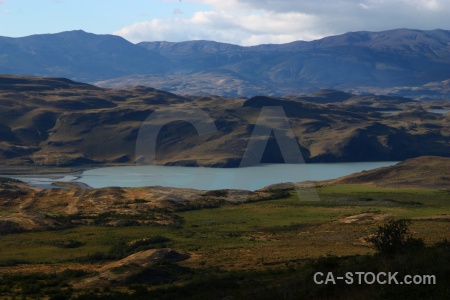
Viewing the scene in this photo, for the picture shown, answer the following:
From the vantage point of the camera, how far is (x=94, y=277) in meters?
35.8

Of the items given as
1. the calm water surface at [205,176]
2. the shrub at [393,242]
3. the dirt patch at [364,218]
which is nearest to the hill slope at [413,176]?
the calm water surface at [205,176]

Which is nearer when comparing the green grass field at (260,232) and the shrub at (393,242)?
the shrub at (393,242)

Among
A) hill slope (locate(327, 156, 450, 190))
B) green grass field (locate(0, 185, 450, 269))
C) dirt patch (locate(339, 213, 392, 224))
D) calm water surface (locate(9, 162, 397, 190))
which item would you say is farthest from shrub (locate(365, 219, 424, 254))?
calm water surface (locate(9, 162, 397, 190))

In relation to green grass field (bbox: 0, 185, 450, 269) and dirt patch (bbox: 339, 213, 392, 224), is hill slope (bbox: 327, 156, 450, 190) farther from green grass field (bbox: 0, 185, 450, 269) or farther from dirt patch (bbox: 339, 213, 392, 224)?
dirt patch (bbox: 339, 213, 392, 224)

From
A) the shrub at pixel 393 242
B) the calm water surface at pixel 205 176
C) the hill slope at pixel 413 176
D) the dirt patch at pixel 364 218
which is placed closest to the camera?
the shrub at pixel 393 242

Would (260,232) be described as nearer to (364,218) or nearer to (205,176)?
(364,218)

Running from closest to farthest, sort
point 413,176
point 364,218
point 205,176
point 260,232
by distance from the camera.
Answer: point 260,232 → point 364,218 → point 413,176 → point 205,176

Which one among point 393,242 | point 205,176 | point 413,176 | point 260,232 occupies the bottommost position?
point 205,176

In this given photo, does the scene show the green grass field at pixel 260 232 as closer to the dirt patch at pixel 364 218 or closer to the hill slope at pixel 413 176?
the dirt patch at pixel 364 218

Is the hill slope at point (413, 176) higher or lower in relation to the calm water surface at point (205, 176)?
higher

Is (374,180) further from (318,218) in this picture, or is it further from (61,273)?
(61,273)

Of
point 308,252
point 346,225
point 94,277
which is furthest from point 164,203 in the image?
point 94,277

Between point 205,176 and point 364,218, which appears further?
point 205,176

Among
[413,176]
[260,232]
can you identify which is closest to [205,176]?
[413,176]
